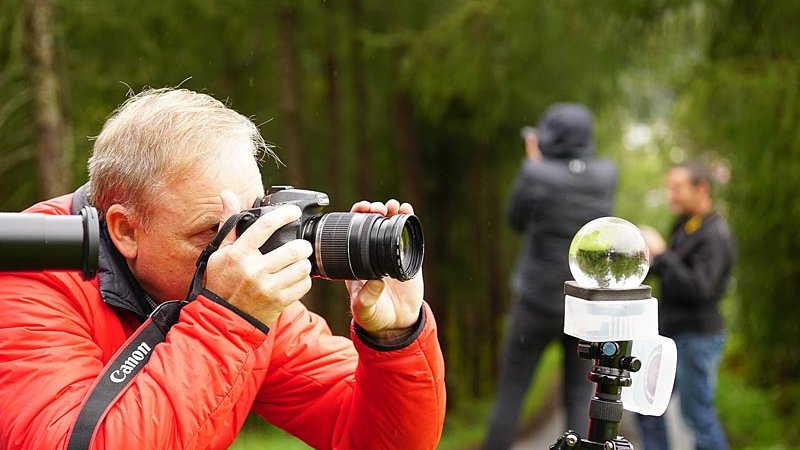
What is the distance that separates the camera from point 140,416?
5.61ft

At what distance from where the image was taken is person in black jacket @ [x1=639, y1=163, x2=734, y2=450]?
5.63 metres

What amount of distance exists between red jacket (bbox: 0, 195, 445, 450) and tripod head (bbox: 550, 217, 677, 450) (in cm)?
39

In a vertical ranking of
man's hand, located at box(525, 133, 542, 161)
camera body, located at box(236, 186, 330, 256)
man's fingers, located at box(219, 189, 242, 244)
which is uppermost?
man's fingers, located at box(219, 189, 242, 244)

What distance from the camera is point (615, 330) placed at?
1775mm

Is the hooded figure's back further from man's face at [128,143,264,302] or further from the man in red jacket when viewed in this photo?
man's face at [128,143,264,302]

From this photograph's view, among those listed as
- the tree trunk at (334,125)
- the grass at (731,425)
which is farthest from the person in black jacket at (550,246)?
the tree trunk at (334,125)

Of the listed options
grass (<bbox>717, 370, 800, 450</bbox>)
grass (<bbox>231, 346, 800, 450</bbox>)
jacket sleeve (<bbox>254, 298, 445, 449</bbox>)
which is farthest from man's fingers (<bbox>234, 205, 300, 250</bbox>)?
grass (<bbox>717, 370, 800, 450</bbox>)

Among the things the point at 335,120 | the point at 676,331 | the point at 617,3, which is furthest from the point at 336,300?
the point at 676,331

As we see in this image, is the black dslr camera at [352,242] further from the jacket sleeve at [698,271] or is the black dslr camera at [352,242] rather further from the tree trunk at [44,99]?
the jacket sleeve at [698,271]

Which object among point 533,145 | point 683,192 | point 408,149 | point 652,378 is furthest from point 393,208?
point 408,149

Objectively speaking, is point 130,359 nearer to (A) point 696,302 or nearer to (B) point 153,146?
→ (B) point 153,146

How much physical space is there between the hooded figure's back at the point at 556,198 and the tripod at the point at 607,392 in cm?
355

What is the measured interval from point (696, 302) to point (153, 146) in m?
4.30

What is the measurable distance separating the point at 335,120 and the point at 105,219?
8475mm
